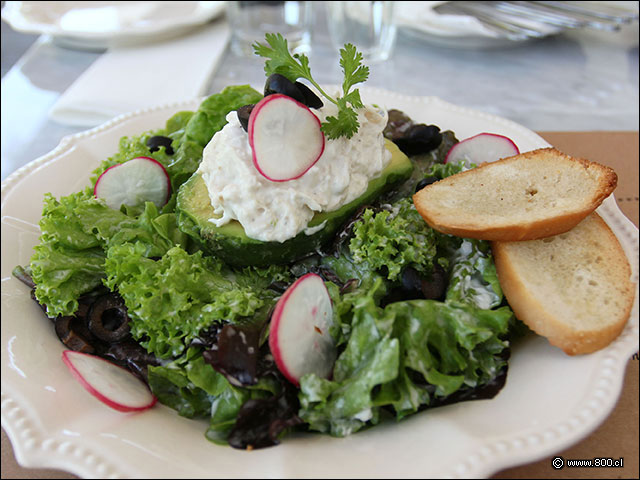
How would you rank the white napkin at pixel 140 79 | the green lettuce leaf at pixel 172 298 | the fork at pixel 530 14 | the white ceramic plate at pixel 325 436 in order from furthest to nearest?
the fork at pixel 530 14, the white napkin at pixel 140 79, the green lettuce leaf at pixel 172 298, the white ceramic plate at pixel 325 436

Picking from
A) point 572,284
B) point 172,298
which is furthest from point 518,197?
point 172,298

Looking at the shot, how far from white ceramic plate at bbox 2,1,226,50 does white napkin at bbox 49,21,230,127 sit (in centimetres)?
10

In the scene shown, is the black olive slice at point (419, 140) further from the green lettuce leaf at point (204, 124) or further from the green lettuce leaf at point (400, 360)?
the green lettuce leaf at point (400, 360)

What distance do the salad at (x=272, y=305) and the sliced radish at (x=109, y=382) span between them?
0.12 ft

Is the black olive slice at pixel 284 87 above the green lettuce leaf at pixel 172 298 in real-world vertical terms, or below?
above

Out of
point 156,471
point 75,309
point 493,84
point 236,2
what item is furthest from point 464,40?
point 156,471

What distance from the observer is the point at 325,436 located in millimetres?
1355

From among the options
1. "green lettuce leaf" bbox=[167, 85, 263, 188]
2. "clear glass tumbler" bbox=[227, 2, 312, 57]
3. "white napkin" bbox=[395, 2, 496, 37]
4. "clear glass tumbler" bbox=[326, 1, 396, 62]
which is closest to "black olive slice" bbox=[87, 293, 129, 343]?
"green lettuce leaf" bbox=[167, 85, 263, 188]

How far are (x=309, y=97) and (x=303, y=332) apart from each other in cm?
73

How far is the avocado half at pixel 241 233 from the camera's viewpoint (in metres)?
1.68

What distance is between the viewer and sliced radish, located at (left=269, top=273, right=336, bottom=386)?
1381 millimetres

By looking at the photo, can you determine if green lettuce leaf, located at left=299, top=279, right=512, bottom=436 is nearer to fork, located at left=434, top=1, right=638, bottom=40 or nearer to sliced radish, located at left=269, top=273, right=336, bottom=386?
sliced radish, located at left=269, top=273, right=336, bottom=386

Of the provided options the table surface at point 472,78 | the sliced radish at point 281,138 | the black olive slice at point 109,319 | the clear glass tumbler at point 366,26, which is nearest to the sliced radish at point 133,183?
the black olive slice at point 109,319

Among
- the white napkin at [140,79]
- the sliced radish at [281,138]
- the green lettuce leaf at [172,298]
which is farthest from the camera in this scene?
the white napkin at [140,79]
